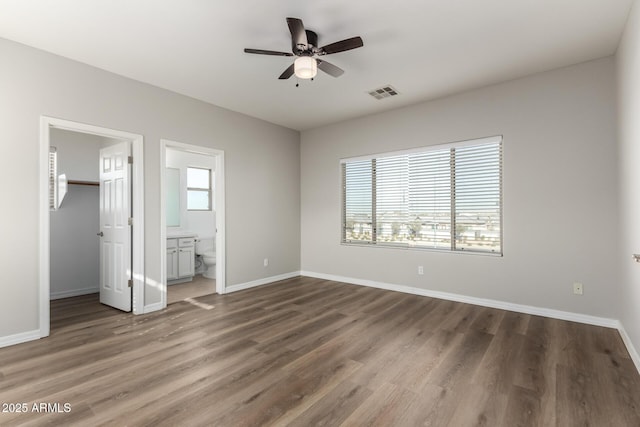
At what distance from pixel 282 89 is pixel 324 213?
2.48 meters

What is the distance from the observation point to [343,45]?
2.60 m

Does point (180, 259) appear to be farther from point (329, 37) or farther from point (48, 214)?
point (329, 37)

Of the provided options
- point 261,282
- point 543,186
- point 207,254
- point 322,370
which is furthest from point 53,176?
point 543,186

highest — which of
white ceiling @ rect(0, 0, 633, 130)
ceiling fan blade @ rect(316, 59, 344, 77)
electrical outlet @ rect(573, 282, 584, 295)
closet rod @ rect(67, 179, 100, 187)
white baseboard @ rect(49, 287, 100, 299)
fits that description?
white ceiling @ rect(0, 0, 633, 130)

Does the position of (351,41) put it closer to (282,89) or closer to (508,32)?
(508,32)

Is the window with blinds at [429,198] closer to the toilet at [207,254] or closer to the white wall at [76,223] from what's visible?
the toilet at [207,254]

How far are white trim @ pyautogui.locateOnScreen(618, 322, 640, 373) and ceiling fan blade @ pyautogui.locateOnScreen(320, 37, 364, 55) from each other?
331 cm

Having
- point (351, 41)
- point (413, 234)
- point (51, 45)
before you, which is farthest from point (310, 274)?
point (51, 45)

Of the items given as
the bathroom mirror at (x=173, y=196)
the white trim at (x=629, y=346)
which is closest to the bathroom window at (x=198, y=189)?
the bathroom mirror at (x=173, y=196)

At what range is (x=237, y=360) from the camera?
262 centimetres

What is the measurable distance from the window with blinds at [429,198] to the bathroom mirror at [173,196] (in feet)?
11.3

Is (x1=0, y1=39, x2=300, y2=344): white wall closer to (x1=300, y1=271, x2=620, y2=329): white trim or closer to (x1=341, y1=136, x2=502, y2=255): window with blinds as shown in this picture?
(x1=341, y1=136, x2=502, y2=255): window with blinds

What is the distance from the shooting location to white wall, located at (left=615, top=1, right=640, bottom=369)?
2.39 m

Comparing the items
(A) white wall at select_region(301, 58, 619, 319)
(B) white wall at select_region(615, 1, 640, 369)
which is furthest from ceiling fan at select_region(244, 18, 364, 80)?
(A) white wall at select_region(301, 58, 619, 319)
